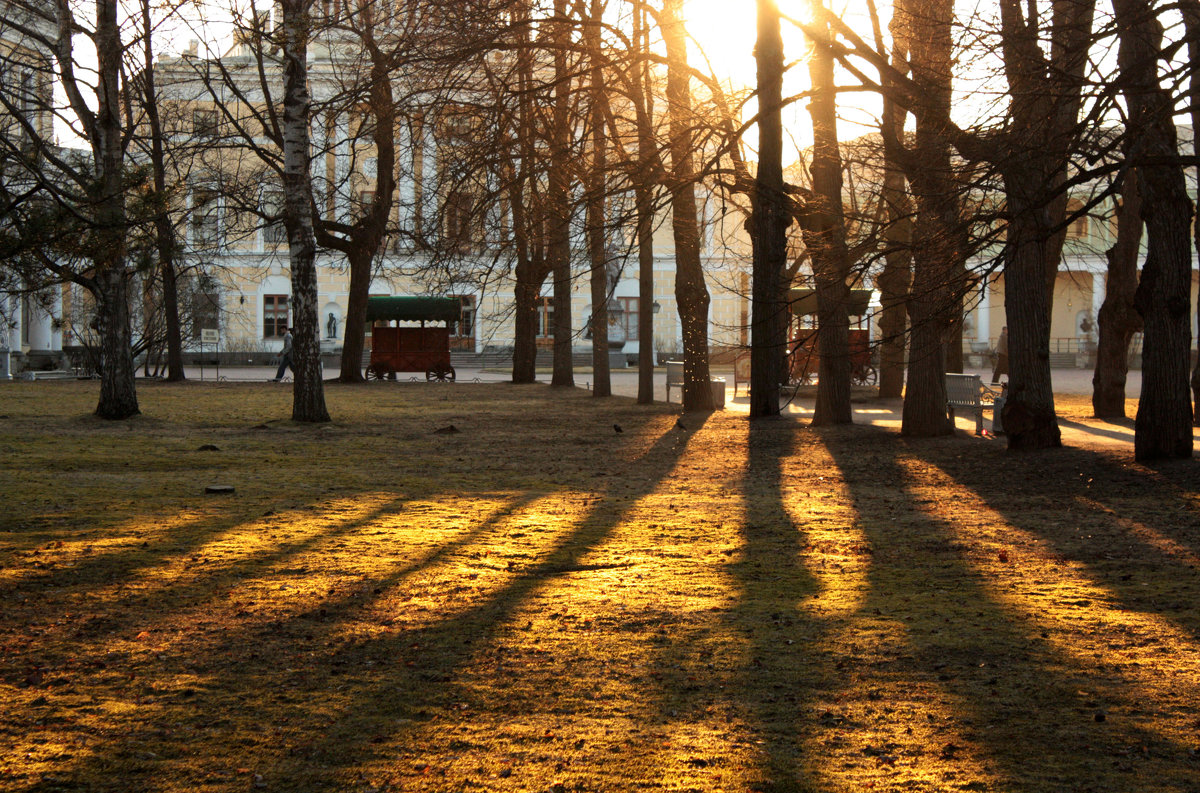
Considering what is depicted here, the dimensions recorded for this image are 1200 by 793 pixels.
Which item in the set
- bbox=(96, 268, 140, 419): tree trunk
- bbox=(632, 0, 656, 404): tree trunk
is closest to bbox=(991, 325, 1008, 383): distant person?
bbox=(632, 0, 656, 404): tree trunk

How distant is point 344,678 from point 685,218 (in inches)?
581

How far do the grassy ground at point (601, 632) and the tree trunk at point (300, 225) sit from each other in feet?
20.8

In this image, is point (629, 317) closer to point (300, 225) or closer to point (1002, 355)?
point (1002, 355)

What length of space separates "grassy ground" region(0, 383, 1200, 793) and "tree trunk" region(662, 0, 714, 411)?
4143 millimetres

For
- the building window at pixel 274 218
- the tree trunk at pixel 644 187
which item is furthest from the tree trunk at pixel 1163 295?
the building window at pixel 274 218

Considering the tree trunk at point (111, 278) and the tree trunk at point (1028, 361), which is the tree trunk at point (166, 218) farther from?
the tree trunk at point (1028, 361)

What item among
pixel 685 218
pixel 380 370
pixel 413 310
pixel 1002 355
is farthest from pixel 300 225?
pixel 413 310

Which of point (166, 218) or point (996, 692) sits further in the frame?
point (166, 218)

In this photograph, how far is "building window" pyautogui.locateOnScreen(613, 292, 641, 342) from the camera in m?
63.1

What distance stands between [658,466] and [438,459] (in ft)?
8.79

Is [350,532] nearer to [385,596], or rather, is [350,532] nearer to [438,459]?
[385,596]

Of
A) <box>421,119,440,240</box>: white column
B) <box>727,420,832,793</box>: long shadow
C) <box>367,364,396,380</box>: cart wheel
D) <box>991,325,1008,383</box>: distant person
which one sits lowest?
<box>727,420,832,793</box>: long shadow

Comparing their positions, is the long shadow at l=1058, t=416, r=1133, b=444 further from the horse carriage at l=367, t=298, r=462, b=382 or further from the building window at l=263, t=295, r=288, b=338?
the building window at l=263, t=295, r=288, b=338

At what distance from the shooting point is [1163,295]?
12375mm
